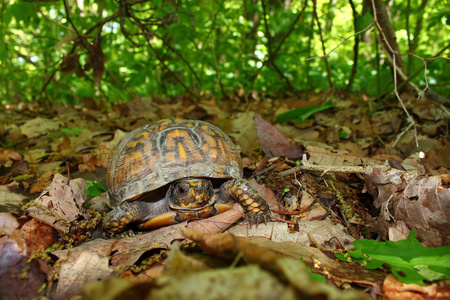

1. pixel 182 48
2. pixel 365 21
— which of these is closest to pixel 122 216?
pixel 365 21

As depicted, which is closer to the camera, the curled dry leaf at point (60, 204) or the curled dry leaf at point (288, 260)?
the curled dry leaf at point (288, 260)

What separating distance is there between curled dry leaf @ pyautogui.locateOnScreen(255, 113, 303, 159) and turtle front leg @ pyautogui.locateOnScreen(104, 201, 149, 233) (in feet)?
4.72

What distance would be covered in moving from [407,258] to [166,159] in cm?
187

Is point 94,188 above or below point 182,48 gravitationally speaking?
below

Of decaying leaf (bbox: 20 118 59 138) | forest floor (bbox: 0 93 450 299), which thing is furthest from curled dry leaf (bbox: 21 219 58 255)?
decaying leaf (bbox: 20 118 59 138)

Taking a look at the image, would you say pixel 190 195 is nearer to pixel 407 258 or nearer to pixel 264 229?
pixel 264 229

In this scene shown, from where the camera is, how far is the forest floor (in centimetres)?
92

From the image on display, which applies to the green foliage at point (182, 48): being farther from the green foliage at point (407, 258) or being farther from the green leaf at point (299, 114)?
the green foliage at point (407, 258)

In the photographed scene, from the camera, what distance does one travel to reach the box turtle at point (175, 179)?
2418 mm

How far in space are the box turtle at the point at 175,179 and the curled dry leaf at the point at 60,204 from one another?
0.89ft

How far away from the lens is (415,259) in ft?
5.02

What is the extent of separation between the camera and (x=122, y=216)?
7.88 feet

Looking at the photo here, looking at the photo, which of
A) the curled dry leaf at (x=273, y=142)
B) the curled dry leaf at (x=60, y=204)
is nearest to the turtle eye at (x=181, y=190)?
the curled dry leaf at (x=60, y=204)

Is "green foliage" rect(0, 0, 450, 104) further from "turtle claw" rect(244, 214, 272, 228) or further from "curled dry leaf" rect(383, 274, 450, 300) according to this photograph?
"curled dry leaf" rect(383, 274, 450, 300)
